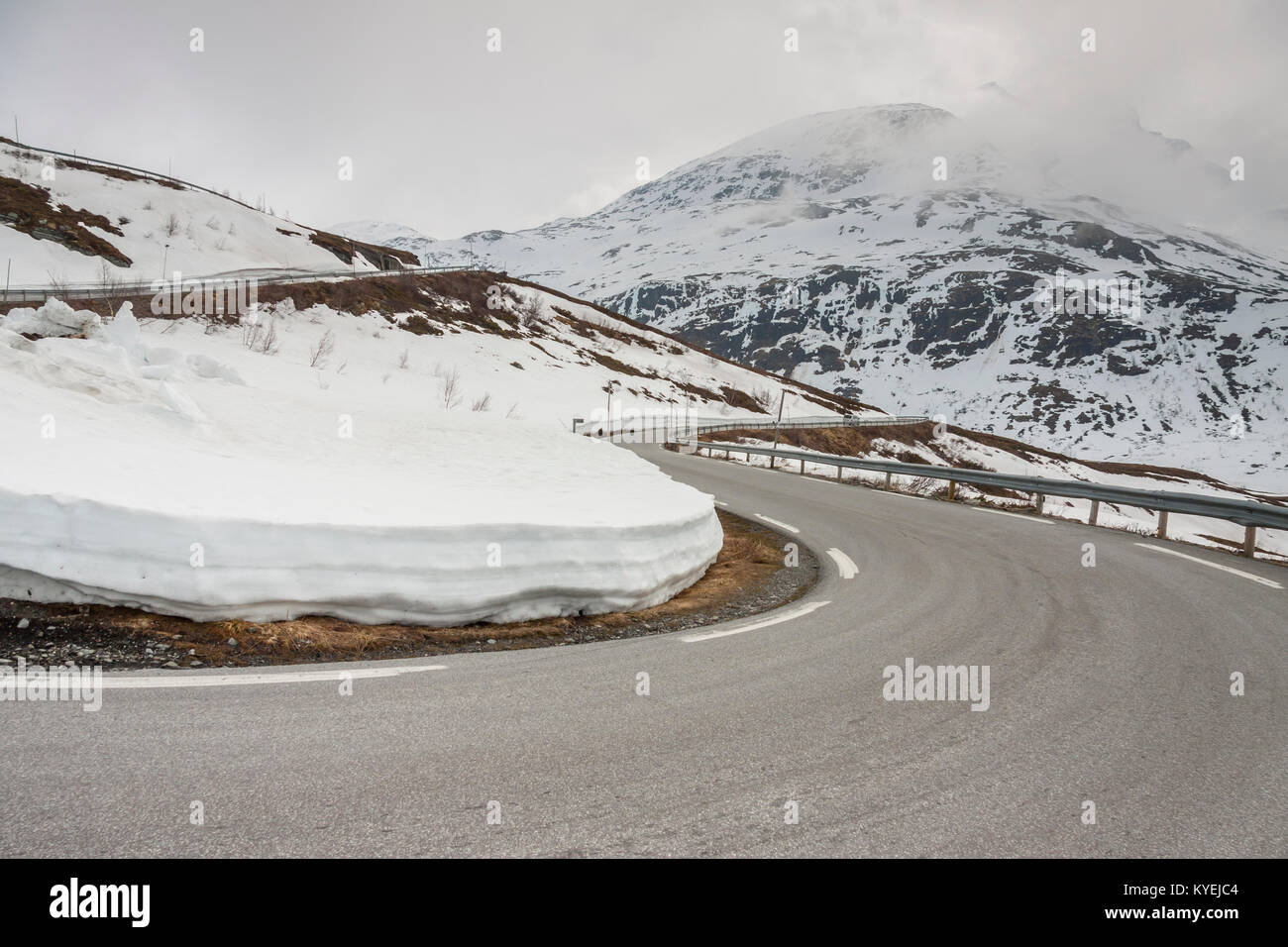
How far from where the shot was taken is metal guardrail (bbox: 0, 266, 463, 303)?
31.4 m

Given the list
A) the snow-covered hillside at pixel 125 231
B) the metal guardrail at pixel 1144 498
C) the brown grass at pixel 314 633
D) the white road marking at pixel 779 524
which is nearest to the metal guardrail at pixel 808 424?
the metal guardrail at pixel 1144 498

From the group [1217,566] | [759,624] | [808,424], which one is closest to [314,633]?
[759,624]

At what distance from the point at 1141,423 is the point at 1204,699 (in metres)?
224

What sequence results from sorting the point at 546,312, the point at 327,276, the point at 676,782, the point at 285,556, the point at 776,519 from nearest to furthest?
the point at 676,782 < the point at 285,556 < the point at 776,519 < the point at 327,276 < the point at 546,312

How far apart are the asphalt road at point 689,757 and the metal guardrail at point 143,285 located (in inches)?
957

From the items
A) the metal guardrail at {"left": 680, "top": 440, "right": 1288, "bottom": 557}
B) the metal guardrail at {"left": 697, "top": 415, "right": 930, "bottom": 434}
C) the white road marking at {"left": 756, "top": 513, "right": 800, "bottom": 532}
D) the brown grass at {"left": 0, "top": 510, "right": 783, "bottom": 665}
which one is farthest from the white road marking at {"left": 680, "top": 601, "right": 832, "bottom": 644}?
the metal guardrail at {"left": 697, "top": 415, "right": 930, "bottom": 434}

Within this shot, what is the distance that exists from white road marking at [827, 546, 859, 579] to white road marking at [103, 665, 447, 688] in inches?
234

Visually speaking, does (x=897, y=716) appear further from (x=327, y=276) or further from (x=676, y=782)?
(x=327, y=276)

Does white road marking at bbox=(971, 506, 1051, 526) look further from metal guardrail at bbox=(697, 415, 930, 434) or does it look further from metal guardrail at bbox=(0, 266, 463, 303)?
metal guardrail at bbox=(697, 415, 930, 434)

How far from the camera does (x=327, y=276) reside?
53.2m

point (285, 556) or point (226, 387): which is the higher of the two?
point (226, 387)

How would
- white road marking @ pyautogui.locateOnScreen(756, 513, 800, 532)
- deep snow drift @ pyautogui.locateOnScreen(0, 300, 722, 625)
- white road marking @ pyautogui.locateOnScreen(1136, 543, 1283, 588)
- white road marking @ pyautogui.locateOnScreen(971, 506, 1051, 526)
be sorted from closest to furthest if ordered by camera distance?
deep snow drift @ pyautogui.locateOnScreen(0, 300, 722, 625)
white road marking @ pyautogui.locateOnScreen(1136, 543, 1283, 588)
white road marking @ pyautogui.locateOnScreen(756, 513, 800, 532)
white road marking @ pyautogui.locateOnScreen(971, 506, 1051, 526)
